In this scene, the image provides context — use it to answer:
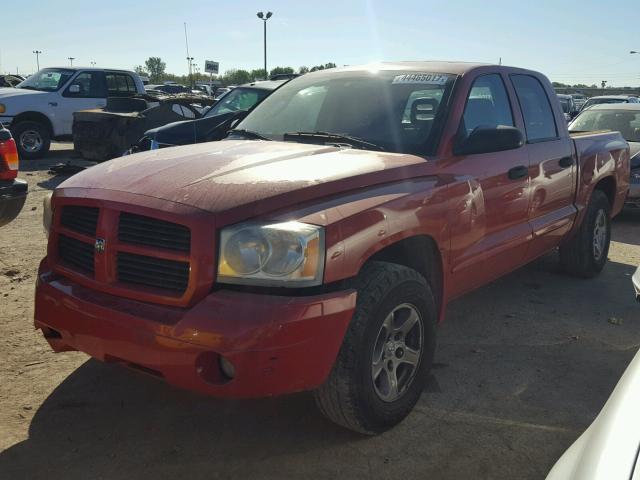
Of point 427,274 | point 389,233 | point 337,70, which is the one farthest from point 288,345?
point 337,70

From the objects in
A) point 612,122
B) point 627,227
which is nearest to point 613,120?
point 612,122

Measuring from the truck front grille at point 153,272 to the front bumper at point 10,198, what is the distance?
7.95 feet

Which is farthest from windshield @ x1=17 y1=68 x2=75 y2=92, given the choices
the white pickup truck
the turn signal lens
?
the turn signal lens

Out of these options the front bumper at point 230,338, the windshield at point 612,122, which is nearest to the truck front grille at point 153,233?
the front bumper at point 230,338

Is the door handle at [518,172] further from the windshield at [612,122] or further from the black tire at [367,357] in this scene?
the windshield at [612,122]

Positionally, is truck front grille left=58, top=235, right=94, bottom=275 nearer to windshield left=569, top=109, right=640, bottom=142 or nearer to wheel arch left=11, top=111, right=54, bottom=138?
windshield left=569, top=109, right=640, bottom=142

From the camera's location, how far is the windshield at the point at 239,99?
9489 mm

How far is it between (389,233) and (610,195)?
3.84m

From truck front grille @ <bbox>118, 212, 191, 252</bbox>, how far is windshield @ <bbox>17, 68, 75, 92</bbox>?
11498 millimetres

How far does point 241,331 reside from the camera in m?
2.22

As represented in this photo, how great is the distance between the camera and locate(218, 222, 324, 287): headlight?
2.34 m

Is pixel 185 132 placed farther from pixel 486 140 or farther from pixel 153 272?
pixel 153 272

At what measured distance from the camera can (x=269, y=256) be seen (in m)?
2.35

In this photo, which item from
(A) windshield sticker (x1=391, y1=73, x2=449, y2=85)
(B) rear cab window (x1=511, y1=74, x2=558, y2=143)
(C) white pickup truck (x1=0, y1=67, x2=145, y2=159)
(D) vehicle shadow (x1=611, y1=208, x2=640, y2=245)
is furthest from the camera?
(C) white pickup truck (x1=0, y1=67, x2=145, y2=159)
